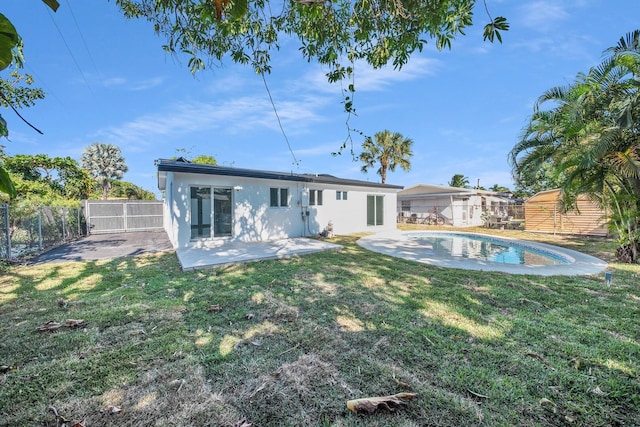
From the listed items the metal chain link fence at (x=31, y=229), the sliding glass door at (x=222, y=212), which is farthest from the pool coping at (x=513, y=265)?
the metal chain link fence at (x=31, y=229)

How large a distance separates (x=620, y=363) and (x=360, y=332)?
261cm

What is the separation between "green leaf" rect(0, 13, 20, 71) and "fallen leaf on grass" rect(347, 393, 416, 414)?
9.22 ft

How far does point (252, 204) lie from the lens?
38.7 feet

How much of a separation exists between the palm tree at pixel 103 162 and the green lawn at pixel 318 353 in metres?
24.6

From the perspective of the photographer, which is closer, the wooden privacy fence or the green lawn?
the green lawn

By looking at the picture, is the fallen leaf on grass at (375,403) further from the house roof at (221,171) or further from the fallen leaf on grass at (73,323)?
the house roof at (221,171)

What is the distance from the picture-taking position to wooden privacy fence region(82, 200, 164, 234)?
1667 centimetres

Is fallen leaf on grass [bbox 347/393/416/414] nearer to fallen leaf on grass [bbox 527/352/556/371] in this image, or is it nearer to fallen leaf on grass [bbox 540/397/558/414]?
fallen leaf on grass [bbox 540/397/558/414]

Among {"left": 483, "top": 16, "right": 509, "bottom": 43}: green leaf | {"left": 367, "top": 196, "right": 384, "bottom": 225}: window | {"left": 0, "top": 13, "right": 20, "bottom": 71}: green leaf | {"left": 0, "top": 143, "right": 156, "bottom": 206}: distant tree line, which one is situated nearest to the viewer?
{"left": 0, "top": 13, "right": 20, "bottom": 71}: green leaf

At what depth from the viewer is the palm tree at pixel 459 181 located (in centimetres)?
4262

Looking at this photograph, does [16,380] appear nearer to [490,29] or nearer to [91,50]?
[490,29]

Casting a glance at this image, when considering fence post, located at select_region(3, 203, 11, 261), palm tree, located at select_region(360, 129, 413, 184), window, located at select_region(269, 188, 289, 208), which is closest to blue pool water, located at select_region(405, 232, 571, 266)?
window, located at select_region(269, 188, 289, 208)

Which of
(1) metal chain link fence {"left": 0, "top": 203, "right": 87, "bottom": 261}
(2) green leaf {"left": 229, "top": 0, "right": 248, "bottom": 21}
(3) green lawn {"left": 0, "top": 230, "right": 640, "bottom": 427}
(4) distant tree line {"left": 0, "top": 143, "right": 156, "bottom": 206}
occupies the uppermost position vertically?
(4) distant tree line {"left": 0, "top": 143, "right": 156, "bottom": 206}

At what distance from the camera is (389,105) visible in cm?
1020
